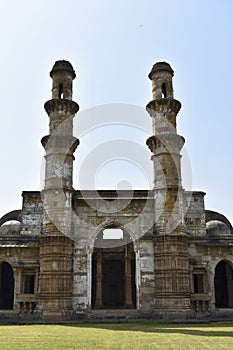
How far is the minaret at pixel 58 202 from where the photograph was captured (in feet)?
62.4

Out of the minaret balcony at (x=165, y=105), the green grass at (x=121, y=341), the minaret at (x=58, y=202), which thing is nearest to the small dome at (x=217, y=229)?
the minaret balcony at (x=165, y=105)

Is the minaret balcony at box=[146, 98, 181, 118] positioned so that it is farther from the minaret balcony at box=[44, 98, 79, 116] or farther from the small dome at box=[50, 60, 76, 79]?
the small dome at box=[50, 60, 76, 79]

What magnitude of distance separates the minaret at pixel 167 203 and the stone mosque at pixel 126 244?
→ 5 cm

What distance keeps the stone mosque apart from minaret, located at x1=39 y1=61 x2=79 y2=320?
47mm

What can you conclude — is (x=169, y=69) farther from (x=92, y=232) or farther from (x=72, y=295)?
(x=72, y=295)

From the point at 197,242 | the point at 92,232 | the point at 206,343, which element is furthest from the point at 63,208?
the point at 206,343

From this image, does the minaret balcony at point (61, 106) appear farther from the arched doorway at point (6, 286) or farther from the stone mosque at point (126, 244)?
the arched doorway at point (6, 286)

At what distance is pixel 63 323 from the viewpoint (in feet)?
58.3

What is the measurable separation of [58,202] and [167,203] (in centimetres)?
545

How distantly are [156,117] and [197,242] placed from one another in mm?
7028

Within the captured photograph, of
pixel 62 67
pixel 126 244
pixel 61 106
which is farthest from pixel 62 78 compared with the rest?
pixel 126 244

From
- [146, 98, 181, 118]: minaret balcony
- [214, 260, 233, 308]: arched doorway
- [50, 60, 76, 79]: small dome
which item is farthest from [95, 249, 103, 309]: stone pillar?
[50, 60, 76, 79]: small dome

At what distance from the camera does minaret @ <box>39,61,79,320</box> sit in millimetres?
19031

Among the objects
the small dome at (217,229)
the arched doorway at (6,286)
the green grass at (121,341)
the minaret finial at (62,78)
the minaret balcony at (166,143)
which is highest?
the minaret finial at (62,78)
